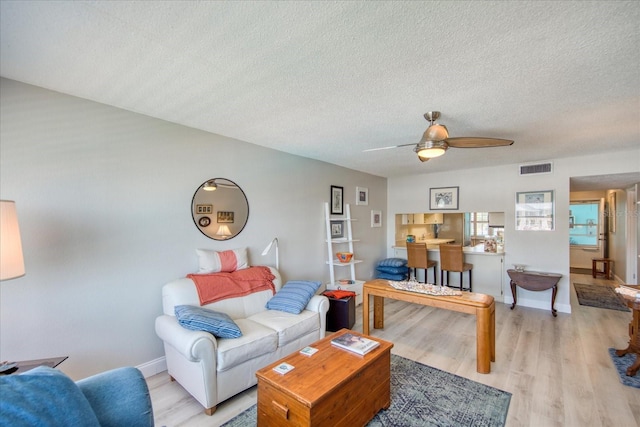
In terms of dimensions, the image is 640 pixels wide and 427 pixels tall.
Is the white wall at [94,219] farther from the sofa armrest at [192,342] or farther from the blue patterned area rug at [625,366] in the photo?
the blue patterned area rug at [625,366]

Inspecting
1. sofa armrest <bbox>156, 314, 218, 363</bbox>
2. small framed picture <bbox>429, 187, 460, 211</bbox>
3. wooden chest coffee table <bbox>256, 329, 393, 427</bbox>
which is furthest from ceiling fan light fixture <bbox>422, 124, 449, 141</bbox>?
small framed picture <bbox>429, 187, 460, 211</bbox>

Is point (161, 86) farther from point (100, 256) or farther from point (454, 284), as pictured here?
point (454, 284)

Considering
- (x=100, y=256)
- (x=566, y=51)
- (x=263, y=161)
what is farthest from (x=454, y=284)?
(x=100, y=256)

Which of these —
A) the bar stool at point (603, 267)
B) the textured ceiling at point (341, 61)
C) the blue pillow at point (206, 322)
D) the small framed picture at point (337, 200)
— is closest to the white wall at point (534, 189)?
the textured ceiling at point (341, 61)

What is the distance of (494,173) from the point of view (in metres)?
4.82

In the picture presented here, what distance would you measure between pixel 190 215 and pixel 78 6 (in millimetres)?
1877

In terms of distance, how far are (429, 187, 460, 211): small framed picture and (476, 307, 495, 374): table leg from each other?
9.94 ft

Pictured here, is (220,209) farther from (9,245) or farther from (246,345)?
(9,245)

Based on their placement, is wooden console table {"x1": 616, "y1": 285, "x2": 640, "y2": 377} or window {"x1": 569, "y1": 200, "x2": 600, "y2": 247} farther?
window {"x1": 569, "y1": 200, "x2": 600, "y2": 247}

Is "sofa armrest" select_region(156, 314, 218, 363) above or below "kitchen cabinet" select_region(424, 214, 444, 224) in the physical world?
below

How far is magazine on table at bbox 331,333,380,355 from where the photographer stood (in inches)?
78.9

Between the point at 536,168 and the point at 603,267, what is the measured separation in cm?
427

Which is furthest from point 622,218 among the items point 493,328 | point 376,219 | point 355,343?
point 355,343

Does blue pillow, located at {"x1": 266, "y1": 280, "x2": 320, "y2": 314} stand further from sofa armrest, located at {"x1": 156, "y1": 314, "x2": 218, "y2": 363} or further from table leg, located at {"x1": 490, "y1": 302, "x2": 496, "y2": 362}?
table leg, located at {"x1": 490, "y1": 302, "x2": 496, "y2": 362}
